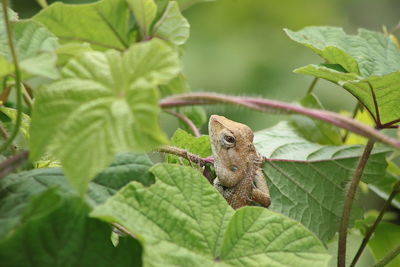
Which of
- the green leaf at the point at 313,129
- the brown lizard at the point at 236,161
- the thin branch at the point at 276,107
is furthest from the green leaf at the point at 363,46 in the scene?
the thin branch at the point at 276,107

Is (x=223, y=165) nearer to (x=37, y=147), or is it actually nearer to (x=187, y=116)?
(x=187, y=116)

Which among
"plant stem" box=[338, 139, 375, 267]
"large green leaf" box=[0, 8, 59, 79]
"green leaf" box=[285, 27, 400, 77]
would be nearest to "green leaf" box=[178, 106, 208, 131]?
"green leaf" box=[285, 27, 400, 77]

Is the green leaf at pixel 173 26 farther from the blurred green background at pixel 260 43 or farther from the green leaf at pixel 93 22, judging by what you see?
the blurred green background at pixel 260 43

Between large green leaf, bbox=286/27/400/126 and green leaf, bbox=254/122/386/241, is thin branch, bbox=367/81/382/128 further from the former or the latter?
green leaf, bbox=254/122/386/241

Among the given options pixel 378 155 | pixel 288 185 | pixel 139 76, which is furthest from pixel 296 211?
pixel 139 76

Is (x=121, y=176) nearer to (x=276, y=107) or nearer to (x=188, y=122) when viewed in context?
(x=276, y=107)

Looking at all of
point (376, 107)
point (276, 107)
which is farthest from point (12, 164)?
point (376, 107)
